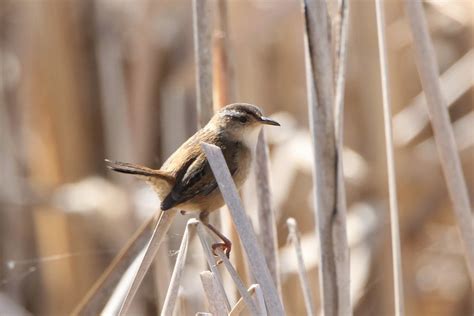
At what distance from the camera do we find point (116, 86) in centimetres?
346

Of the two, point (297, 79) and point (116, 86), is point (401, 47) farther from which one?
point (116, 86)

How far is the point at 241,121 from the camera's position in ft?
6.76

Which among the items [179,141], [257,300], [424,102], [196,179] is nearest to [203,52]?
[196,179]

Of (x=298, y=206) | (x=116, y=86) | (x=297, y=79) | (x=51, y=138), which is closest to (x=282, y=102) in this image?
(x=297, y=79)

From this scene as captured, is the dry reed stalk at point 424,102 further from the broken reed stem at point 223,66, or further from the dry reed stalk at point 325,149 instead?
the dry reed stalk at point 325,149

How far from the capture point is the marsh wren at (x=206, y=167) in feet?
6.20

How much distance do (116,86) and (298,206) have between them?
933mm

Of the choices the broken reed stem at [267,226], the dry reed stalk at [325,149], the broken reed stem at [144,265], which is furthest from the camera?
the broken reed stem at [267,226]

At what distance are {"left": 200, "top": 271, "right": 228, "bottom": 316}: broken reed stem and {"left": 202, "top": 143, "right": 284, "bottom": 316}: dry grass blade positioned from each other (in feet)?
0.24

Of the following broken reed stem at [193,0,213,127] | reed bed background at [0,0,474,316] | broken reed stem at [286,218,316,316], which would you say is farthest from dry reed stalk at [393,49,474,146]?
broken reed stem at [193,0,213,127]

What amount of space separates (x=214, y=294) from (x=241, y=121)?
668 mm

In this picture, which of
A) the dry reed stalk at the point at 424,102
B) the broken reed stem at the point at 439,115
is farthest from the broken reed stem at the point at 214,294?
the dry reed stalk at the point at 424,102

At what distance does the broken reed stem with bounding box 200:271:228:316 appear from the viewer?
4.85 ft

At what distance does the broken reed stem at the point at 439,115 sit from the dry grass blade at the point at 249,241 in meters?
0.60
